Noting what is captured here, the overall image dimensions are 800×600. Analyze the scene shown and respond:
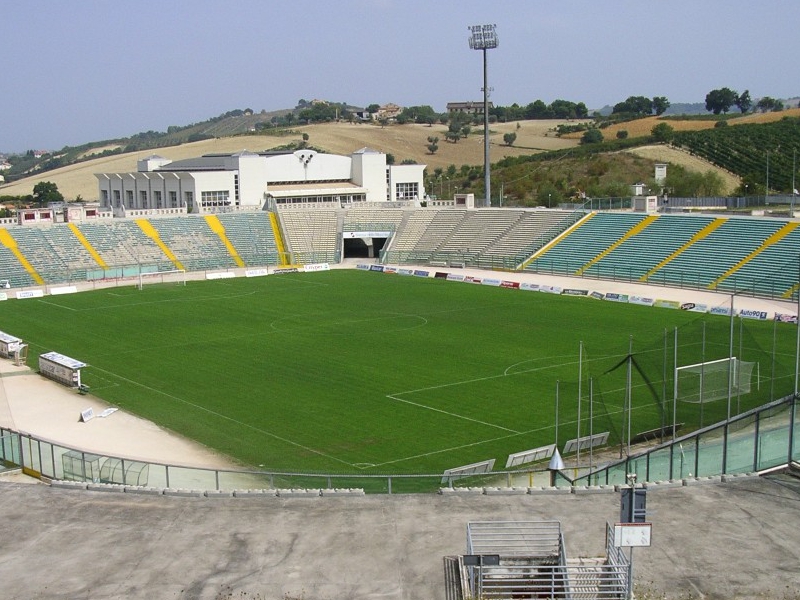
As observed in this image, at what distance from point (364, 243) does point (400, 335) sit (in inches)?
1531

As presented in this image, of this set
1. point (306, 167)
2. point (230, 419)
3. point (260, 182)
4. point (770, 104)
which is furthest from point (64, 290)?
point (770, 104)

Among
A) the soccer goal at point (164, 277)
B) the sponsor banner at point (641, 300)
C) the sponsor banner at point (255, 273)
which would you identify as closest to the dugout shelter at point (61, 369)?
the soccer goal at point (164, 277)

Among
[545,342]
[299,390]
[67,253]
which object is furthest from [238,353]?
[67,253]

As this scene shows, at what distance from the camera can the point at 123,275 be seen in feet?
243

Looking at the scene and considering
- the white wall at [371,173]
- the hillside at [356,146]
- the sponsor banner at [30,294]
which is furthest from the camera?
the hillside at [356,146]

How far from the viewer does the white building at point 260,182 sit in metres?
91.4

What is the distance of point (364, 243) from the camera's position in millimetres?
87562

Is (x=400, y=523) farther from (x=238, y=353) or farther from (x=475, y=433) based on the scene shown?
(x=238, y=353)

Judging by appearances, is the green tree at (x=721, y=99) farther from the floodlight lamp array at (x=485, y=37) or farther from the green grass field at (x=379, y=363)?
the green grass field at (x=379, y=363)

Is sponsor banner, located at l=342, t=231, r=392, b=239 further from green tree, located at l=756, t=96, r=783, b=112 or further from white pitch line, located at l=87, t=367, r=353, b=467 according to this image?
green tree, located at l=756, t=96, r=783, b=112

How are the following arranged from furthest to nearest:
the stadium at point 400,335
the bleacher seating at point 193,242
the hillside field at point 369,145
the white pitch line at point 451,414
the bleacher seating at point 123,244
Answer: the hillside field at point 369,145 < the bleacher seating at point 193,242 < the bleacher seating at point 123,244 < the white pitch line at point 451,414 < the stadium at point 400,335

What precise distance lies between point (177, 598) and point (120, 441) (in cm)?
1576

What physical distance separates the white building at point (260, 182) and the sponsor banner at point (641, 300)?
38.2 m

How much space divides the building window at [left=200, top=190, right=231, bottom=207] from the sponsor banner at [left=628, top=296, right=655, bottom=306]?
44241 millimetres
